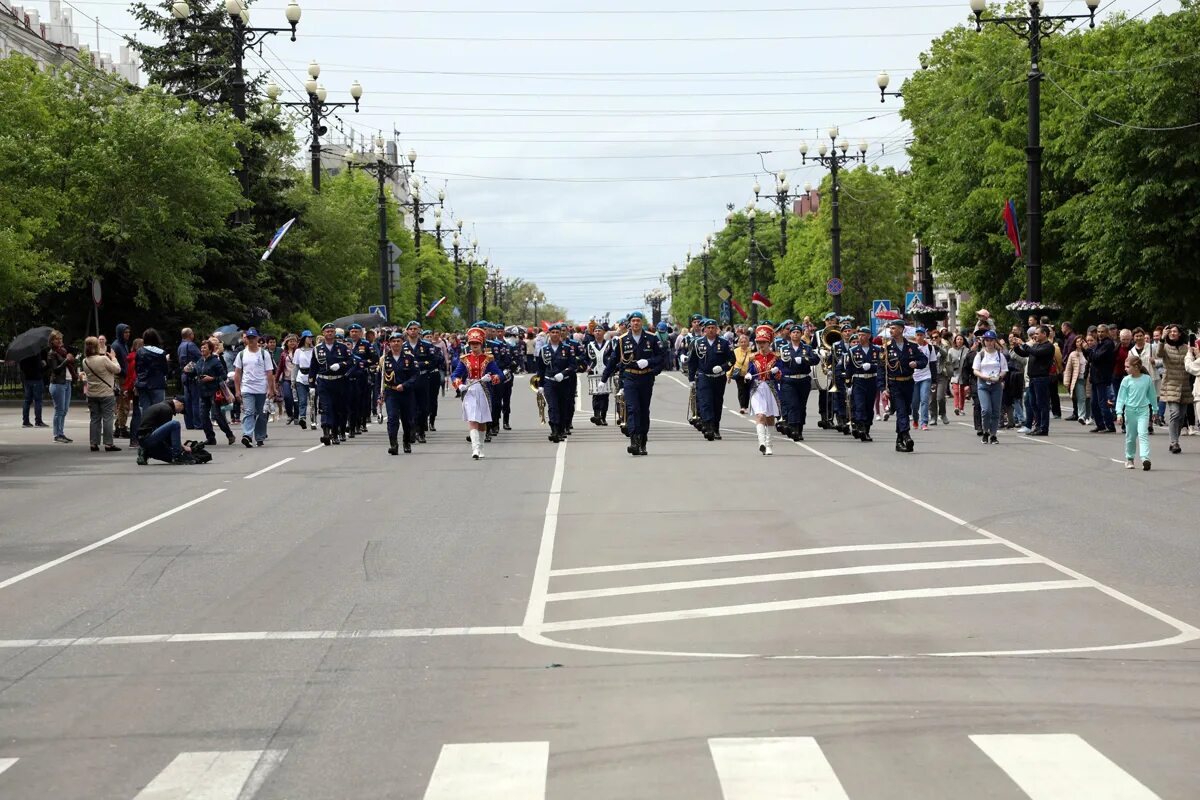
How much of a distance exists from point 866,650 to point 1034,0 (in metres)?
26.9

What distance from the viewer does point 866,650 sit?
9508 millimetres

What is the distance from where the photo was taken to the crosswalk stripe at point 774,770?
254 inches

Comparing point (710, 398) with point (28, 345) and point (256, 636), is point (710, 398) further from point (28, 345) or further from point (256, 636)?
point (256, 636)

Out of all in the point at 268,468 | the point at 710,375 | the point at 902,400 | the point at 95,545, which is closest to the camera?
the point at 95,545

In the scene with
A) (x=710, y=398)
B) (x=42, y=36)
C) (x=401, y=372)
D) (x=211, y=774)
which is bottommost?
(x=211, y=774)

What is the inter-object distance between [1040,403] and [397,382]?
10666 mm

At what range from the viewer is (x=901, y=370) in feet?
86.8

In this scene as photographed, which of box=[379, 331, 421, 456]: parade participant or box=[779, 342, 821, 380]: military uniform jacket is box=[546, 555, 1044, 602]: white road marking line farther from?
box=[779, 342, 821, 380]: military uniform jacket

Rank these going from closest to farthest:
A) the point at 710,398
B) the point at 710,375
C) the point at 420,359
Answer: the point at 420,359 < the point at 710,375 < the point at 710,398

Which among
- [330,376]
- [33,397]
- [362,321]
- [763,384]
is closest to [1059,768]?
[763,384]

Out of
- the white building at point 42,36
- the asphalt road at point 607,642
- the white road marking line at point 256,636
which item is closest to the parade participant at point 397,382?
the asphalt road at point 607,642

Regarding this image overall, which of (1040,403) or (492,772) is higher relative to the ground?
(1040,403)

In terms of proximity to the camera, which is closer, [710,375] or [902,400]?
[902,400]

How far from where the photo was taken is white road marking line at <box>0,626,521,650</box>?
10.2m
